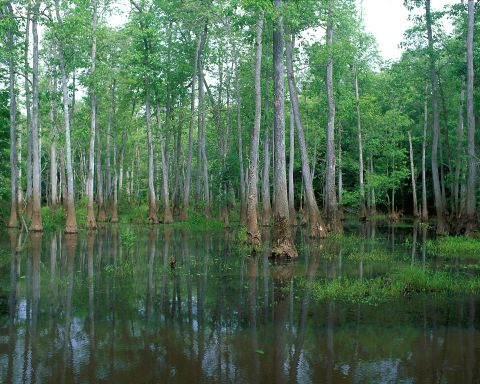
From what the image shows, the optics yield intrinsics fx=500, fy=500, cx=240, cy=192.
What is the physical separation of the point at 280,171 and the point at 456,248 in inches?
285

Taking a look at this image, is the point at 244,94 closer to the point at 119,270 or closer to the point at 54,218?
the point at 54,218

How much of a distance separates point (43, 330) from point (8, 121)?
25476 mm

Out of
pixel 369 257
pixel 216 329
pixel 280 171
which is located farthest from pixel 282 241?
pixel 216 329

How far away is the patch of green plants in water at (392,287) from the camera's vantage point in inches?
397

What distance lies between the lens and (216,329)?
301 inches

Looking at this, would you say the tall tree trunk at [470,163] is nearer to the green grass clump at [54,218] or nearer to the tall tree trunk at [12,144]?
the green grass clump at [54,218]

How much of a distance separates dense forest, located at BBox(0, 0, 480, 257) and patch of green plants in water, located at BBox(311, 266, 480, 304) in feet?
15.5

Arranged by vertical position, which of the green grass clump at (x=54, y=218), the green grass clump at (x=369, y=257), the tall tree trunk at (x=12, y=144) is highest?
the tall tree trunk at (x=12, y=144)

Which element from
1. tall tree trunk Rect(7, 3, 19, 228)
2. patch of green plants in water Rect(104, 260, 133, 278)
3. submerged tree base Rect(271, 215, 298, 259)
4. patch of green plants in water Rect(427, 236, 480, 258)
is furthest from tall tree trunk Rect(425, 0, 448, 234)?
tall tree trunk Rect(7, 3, 19, 228)

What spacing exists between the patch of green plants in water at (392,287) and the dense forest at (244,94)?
4738 mm

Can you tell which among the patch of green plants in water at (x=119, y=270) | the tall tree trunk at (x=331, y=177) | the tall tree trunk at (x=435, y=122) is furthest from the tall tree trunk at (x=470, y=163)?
the patch of green plants in water at (x=119, y=270)

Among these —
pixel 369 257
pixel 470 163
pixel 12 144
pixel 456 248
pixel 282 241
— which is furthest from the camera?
pixel 12 144

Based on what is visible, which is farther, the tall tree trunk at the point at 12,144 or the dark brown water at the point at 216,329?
the tall tree trunk at the point at 12,144

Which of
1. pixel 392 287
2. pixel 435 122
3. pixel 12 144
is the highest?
A: pixel 435 122
